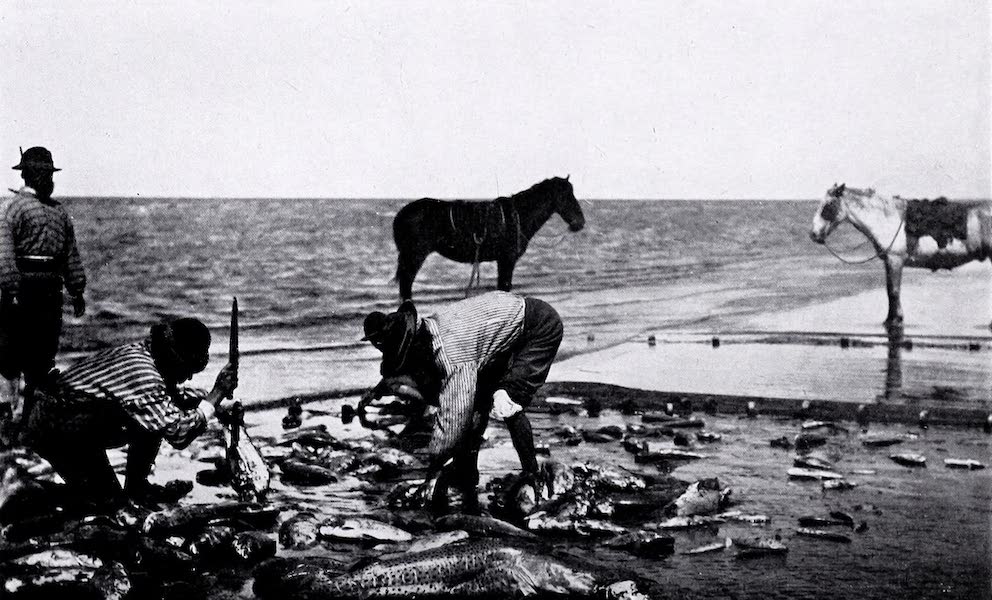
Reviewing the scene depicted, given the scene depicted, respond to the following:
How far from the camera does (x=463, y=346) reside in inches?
260

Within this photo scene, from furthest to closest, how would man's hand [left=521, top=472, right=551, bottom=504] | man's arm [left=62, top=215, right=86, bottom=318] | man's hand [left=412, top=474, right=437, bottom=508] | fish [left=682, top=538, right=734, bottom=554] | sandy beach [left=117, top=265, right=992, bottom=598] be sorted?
man's arm [left=62, top=215, right=86, bottom=318] → man's hand [left=521, top=472, right=551, bottom=504] → man's hand [left=412, top=474, right=437, bottom=508] → fish [left=682, top=538, right=734, bottom=554] → sandy beach [left=117, top=265, right=992, bottom=598]

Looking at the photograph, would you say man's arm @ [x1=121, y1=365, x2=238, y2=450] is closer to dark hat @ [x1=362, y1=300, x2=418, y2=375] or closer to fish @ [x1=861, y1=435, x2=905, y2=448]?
dark hat @ [x1=362, y1=300, x2=418, y2=375]

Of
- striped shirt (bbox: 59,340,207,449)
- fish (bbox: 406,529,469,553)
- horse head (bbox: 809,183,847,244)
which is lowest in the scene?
fish (bbox: 406,529,469,553)

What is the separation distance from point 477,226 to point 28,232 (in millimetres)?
8969

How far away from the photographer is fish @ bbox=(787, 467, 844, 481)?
24.7 ft

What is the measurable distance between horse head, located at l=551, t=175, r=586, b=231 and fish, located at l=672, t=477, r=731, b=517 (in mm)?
10212

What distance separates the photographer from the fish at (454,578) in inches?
196

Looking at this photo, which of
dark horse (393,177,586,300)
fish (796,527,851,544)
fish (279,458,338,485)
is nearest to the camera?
fish (796,527,851,544)

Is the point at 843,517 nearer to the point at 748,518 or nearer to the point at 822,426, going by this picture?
the point at 748,518

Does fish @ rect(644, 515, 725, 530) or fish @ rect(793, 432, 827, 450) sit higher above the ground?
fish @ rect(793, 432, 827, 450)

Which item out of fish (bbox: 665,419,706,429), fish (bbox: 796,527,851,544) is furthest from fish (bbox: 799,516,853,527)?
fish (bbox: 665,419,706,429)

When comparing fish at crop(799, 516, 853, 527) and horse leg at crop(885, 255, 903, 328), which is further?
horse leg at crop(885, 255, 903, 328)

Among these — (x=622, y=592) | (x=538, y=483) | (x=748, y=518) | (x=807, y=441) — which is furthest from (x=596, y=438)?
(x=622, y=592)

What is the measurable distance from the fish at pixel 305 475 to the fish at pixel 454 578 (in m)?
2.35
